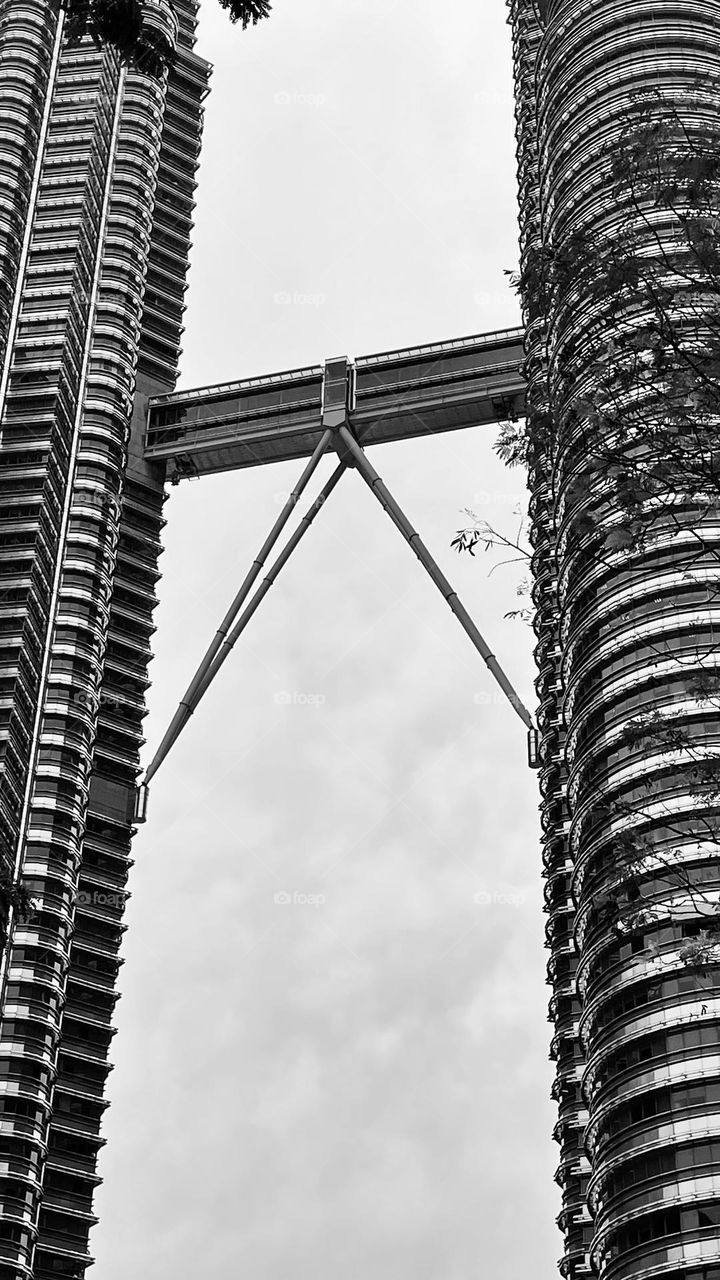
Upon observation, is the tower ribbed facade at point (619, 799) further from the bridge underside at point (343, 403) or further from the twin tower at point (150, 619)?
the bridge underside at point (343, 403)

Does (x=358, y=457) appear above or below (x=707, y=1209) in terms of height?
above

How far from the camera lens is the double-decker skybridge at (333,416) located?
107 m

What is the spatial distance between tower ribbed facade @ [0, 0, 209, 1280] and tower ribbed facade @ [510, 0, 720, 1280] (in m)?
26.3

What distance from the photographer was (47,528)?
102 m

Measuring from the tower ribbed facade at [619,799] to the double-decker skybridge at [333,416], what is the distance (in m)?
11.8

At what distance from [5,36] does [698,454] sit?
11272cm

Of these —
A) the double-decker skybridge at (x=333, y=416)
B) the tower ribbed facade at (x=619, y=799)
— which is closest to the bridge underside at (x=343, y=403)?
the double-decker skybridge at (x=333, y=416)

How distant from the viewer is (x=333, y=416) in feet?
359

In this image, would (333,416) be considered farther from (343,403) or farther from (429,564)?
(429,564)

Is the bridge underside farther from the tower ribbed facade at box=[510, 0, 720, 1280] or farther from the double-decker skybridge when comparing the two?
the tower ribbed facade at box=[510, 0, 720, 1280]

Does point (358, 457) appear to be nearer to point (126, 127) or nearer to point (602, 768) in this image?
point (126, 127)

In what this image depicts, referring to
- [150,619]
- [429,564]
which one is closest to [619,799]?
[429,564]

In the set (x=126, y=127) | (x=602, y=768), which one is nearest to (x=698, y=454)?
(x=602, y=768)

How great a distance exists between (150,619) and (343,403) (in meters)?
19.2
